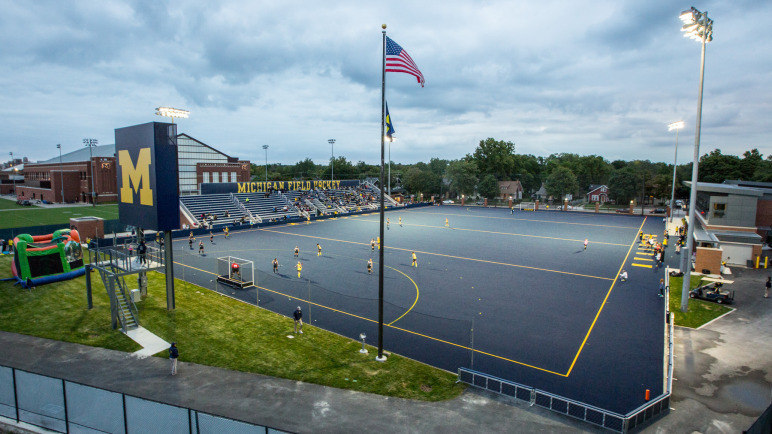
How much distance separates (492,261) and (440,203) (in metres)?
60.1

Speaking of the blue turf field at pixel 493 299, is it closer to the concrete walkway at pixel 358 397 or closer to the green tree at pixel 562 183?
the concrete walkway at pixel 358 397

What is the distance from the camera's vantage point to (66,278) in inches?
992

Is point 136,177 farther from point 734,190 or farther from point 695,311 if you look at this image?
point 734,190

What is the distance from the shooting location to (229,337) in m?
18.1

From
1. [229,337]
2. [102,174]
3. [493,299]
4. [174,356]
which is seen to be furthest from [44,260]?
[102,174]

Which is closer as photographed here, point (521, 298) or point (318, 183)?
point (521, 298)

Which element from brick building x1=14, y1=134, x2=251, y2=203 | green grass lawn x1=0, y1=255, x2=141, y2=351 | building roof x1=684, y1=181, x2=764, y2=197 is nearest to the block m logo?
green grass lawn x1=0, y1=255, x2=141, y2=351

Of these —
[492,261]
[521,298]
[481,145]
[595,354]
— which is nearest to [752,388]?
[595,354]

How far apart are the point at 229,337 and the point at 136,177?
403 inches

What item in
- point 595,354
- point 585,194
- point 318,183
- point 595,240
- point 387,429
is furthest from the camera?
point 585,194

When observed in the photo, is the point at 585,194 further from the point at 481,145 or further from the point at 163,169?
the point at 163,169

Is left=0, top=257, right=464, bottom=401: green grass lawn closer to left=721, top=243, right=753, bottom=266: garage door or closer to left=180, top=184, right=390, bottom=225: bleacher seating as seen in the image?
left=180, top=184, right=390, bottom=225: bleacher seating

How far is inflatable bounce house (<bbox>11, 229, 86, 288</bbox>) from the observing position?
2347 cm

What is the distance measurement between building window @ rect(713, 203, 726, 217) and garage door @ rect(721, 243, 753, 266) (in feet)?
24.2
